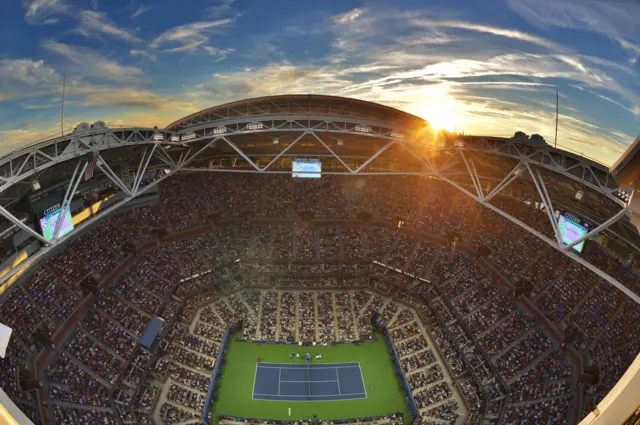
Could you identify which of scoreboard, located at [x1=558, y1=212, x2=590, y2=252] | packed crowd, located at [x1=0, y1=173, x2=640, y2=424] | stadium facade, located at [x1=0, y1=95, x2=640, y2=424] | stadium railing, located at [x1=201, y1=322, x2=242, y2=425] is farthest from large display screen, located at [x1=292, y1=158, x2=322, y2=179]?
scoreboard, located at [x1=558, y1=212, x2=590, y2=252]

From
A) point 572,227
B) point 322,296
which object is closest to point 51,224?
point 322,296

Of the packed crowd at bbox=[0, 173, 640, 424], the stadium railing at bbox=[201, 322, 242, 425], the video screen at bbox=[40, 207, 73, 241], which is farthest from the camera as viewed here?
the stadium railing at bbox=[201, 322, 242, 425]

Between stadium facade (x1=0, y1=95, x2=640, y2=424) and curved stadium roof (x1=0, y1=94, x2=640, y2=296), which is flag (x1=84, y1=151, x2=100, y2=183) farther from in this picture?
curved stadium roof (x1=0, y1=94, x2=640, y2=296)

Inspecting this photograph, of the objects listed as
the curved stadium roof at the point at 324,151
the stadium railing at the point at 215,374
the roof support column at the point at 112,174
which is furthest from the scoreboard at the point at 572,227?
the roof support column at the point at 112,174

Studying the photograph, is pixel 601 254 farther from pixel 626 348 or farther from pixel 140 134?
pixel 140 134

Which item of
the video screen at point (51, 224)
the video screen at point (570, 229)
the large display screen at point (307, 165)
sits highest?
the large display screen at point (307, 165)

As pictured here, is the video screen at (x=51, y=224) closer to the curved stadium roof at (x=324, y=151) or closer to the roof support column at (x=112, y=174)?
the curved stadium roof at (x=324, y=151)
